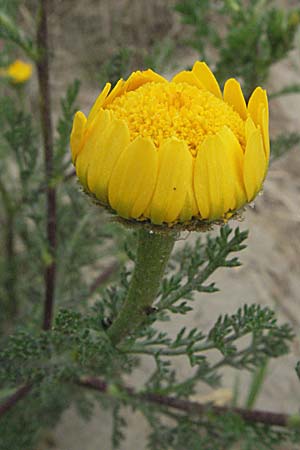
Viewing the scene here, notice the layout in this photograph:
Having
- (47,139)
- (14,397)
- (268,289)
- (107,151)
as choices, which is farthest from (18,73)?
(107,151)

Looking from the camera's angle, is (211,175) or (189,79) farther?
(189,79)

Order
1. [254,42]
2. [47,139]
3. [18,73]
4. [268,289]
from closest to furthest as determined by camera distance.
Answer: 1. [47,139]
2. [254,42]
3. [18,73]
4. [268,289]

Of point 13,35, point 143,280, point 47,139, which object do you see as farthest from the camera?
point 47,139

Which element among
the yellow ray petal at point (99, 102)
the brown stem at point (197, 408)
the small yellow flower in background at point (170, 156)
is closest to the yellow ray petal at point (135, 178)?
the small yellow flower in background at point (170, 156)

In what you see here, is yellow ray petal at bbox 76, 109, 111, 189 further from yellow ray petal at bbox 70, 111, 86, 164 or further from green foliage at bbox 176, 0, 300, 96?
green foliage at bbox 176, 0, 300, 96

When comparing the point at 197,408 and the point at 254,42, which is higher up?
the point at 254,42

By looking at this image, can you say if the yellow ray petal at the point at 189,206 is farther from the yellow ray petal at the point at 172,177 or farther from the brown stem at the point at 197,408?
the brown stem at the point at 197,408

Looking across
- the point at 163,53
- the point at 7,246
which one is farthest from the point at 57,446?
the point at 163,53

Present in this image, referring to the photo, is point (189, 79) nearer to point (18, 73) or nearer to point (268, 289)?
point (18, 73)
